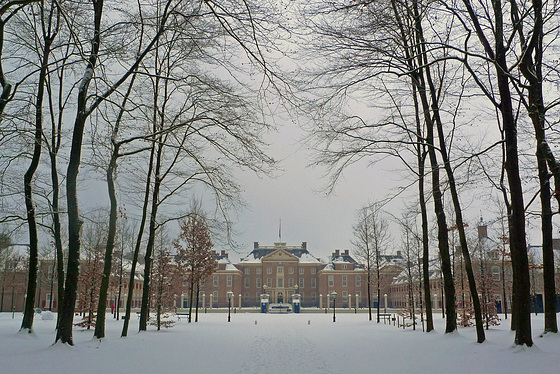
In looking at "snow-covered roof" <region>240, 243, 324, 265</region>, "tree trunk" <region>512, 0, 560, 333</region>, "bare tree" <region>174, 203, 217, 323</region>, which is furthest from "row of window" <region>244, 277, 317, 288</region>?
"tree trunk" <region>512, 0, 560, 333</region>

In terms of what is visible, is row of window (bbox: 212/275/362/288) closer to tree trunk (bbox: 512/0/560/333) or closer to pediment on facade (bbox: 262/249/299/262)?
pediment on facade (bbox: 262/249/299/262)

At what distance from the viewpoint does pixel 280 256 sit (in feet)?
298

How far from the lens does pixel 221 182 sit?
48.0 feet

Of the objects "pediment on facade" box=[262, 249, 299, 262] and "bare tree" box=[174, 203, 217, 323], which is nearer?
"bare tree" box=[174, 203, 217, 323]

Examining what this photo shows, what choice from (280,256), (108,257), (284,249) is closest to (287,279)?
(280,256)

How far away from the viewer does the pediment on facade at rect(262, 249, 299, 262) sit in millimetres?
90700

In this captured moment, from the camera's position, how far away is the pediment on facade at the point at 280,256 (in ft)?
298

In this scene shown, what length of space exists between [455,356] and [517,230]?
136 inches

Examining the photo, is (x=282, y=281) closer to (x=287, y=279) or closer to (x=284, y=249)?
(x=287, y=279)

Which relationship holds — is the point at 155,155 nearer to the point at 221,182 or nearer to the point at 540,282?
the point at 221,182

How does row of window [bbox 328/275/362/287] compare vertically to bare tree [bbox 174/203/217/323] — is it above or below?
below

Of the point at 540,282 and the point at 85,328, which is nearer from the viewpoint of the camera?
the point at 85,328

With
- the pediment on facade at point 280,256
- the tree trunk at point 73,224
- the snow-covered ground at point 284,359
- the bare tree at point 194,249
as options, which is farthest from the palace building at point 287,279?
the tree trunk at point 73,224

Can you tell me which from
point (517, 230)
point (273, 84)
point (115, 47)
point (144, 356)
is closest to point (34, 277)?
point (144, 356)
